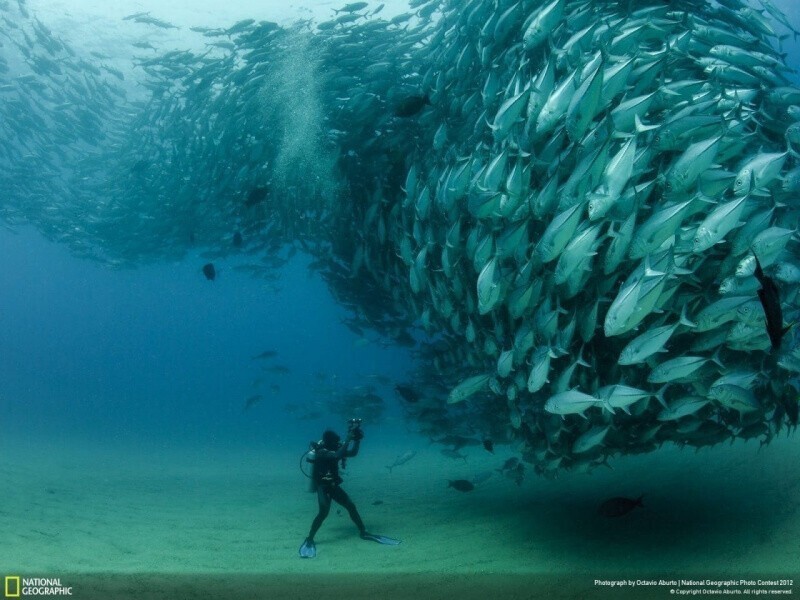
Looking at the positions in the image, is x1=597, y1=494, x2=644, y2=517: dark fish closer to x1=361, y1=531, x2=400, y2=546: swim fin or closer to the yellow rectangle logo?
x1=361, y1=531, x2=400, y2=546: swim fin

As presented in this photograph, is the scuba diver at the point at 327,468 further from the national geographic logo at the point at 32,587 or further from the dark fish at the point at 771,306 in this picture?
the dark fish at the point at 771,306

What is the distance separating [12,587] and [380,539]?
13.3 feet

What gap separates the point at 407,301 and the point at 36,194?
17574 millimetres

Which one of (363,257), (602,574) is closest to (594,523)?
(602,574)

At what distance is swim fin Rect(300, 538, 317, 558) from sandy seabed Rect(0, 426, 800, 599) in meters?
0.13

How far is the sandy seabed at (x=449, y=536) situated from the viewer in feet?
15.1

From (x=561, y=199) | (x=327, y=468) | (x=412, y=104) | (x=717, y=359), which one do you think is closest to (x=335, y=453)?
(x=327, y=468)

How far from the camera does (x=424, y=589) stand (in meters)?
4.61

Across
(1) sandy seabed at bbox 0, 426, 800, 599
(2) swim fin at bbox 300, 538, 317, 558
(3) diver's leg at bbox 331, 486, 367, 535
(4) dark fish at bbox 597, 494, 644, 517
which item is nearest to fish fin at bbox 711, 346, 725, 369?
(1) sandy seabed at bbox 0, 426, 800, 599

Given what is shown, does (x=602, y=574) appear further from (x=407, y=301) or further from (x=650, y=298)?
(x=407, y=301)

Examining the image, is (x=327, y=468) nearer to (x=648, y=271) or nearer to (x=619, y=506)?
(x=619, y=506)

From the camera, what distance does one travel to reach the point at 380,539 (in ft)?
22.2

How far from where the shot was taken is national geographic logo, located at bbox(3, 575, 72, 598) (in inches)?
169

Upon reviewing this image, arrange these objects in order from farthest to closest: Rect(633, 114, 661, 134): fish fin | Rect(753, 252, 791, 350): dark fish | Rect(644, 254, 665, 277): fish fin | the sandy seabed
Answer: the sandy seabed
Rect(633, 114, 661, 134): fish fin
Rect(644, 254, 665, 277): fish fin
Rect(753, 252, 791, 350): dark fish
